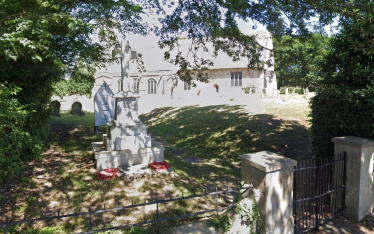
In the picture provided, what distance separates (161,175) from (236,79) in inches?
1016

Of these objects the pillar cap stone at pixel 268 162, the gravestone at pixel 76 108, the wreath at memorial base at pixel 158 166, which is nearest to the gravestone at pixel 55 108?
the gravestone at pixel 76 108

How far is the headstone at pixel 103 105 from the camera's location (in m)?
12.4

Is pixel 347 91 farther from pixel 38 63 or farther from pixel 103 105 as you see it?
pixel 103 105

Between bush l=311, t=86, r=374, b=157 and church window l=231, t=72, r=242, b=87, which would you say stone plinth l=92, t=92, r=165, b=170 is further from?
church window l=231, t=72, r=242, b=87

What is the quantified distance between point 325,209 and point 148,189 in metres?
4.15

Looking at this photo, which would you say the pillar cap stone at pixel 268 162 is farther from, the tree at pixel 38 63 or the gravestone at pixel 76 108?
the gravestone at pixel 76 108

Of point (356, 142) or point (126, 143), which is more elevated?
point (356, 142)

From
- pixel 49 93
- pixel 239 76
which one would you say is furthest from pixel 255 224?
pixel 239 76

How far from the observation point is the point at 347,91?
5.44 m

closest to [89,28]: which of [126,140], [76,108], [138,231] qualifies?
[126,140]

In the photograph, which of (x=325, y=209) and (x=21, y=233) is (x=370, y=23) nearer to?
(x=325, y=209)

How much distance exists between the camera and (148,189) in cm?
609

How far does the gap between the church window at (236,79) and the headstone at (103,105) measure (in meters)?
21.0

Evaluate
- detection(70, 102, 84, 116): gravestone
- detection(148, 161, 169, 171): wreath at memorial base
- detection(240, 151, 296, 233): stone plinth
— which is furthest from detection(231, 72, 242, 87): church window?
detection(240, 151, 296, 233): stone plinth
